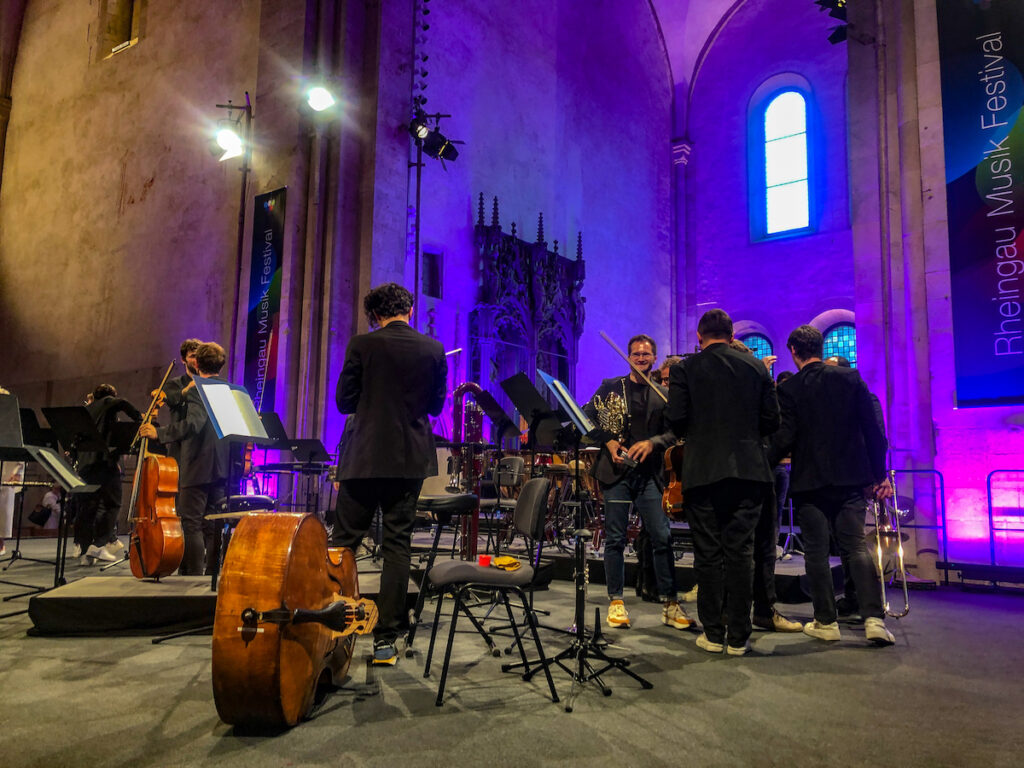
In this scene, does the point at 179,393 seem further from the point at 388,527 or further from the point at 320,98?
the point at 320,98

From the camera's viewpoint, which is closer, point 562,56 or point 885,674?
point 885,674

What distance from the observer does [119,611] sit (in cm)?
440

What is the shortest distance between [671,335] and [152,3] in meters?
13.2

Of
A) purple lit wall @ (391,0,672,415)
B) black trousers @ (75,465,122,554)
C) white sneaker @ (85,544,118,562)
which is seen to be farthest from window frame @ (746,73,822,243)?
white sneaker @ (85,544,118,562)

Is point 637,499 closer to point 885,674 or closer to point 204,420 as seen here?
point 885,674

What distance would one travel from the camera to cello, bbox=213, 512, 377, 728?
2.59m

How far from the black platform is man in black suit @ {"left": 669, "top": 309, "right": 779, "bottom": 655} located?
2.87 meters

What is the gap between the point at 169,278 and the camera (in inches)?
523

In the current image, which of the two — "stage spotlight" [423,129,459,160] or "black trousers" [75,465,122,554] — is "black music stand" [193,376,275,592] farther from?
"stage spotlight" [423,129,459,160]

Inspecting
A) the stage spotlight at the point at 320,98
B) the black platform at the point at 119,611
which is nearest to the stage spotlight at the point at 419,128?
the stage spotlight at the point at 320,98

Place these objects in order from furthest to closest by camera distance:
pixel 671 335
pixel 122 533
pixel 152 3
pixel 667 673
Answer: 1. pixel 671 335
2. pixel 152 3
3. pixel 122 533
4. pixel 667 673

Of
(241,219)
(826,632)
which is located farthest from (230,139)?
(826,632)

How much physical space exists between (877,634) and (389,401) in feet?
10.1

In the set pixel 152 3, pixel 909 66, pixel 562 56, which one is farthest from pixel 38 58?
pixel 909 66
